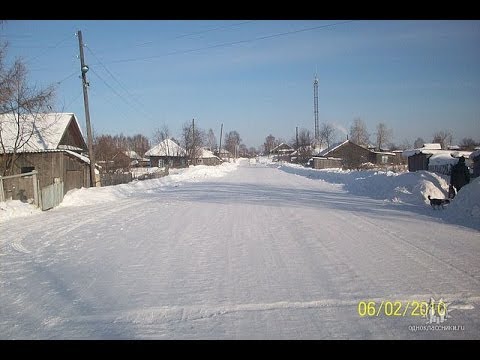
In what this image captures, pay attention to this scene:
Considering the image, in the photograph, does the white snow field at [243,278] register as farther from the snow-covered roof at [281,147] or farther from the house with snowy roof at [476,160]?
the snow-covered roof at [281,147]

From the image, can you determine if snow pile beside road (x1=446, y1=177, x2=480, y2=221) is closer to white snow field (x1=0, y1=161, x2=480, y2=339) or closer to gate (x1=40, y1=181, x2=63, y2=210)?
white snow field (x1=0, y1=161, x2=480, y2=339)

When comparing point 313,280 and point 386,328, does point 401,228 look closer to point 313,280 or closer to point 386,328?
point 313,280

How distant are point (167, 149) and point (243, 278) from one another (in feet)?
244

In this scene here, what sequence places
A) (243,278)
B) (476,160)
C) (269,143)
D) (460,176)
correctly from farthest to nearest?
(269,143), (476,160), (460,176), (243,278)

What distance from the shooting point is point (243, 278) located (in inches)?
205

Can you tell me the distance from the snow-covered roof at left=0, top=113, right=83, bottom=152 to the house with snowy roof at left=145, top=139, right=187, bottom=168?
50607 millimetres

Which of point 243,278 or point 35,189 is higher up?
point 35,189

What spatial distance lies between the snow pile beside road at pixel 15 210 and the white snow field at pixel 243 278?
9.73 feet

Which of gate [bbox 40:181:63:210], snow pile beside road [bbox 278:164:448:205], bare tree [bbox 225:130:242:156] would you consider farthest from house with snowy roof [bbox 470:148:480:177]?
bare tree [bbox 225:130:242:156]

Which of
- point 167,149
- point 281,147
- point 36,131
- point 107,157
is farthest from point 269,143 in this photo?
point 36,131

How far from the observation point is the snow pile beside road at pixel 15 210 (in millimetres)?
12508

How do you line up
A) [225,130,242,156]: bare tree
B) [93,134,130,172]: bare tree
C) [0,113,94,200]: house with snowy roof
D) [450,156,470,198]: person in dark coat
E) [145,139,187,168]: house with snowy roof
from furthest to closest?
[225,130,242,156]: bare tree < [145,139,187,168]: house with snowy roof < [93,134,130,172]: bare tree < [0,113,94,200]: house with snowy roof < [450,156,470,198]: person in dark coat

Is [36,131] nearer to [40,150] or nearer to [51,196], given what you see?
[40,150]

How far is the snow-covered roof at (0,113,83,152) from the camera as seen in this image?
22.8 m
